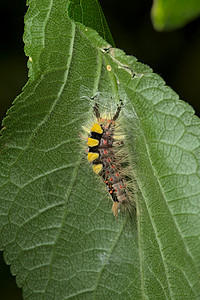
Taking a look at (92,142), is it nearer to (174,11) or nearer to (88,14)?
(88,14)

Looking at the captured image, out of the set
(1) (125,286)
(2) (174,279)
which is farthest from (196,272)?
(1) (125,286)

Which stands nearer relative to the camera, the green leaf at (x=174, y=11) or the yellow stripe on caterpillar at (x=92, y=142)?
the green leaf at (x=174, y=11)

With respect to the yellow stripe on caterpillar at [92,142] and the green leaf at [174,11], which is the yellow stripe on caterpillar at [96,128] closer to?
the yellow stripe on caterpillar at [92,142]

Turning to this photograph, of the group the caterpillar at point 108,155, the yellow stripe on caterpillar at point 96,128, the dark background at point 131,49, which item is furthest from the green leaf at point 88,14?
the dark background at point 131,49

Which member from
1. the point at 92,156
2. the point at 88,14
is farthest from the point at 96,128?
the point at 88,14

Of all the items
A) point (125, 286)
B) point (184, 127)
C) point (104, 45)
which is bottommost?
point (125, 286)

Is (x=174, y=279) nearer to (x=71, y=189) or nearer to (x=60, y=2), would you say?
(x=71, y=189)
